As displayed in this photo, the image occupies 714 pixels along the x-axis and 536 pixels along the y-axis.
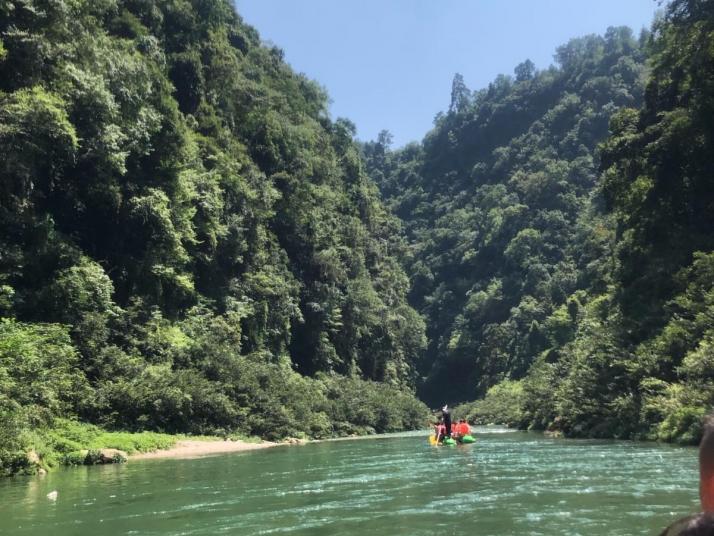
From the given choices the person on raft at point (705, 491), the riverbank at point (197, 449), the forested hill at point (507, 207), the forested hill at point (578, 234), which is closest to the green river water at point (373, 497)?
the riverbank at point (197, 449)

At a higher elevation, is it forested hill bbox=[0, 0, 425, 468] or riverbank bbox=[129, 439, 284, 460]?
forested hill bbox=[0, 0, 425, 468]

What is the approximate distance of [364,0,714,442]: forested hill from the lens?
22.8m

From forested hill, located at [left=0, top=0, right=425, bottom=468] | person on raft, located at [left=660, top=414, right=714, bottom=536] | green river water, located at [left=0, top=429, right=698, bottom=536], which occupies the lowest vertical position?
green river water, located at [left=0, top=429, right=698, bottom=536]

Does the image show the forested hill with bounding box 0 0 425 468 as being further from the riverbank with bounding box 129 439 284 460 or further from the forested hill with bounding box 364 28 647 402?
the forested hill with bounding box 364 28 647 402

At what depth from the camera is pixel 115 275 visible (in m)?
29.1

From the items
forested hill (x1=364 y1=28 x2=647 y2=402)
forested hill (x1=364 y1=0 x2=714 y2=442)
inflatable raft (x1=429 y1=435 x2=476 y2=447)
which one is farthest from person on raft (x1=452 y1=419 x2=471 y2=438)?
forested hill (x1=364 y1=28 x2=647 y2=402)

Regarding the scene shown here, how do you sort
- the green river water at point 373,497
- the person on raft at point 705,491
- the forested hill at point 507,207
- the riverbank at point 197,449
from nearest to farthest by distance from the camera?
the person on raft at point 705,491 → the green river water at point 373,497 → the riverbank at point 197,449 → the forested hill at point 507,207

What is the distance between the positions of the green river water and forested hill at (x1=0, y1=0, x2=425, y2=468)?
460cm

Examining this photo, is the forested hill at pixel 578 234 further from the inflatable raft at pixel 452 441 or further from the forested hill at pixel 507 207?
the inflatable raft at pixel 452 441

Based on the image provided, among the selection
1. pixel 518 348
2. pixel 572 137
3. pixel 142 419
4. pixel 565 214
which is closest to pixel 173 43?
pixel 142 419

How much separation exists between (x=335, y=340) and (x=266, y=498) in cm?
3849

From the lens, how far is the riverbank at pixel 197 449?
20594mm

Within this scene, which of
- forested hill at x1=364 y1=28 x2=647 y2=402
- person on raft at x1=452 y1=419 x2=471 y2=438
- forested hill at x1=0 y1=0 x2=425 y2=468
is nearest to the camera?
forested hill at x1=0 y1=0 x2=425 y2=468

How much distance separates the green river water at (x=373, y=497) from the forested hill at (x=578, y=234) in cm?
556
